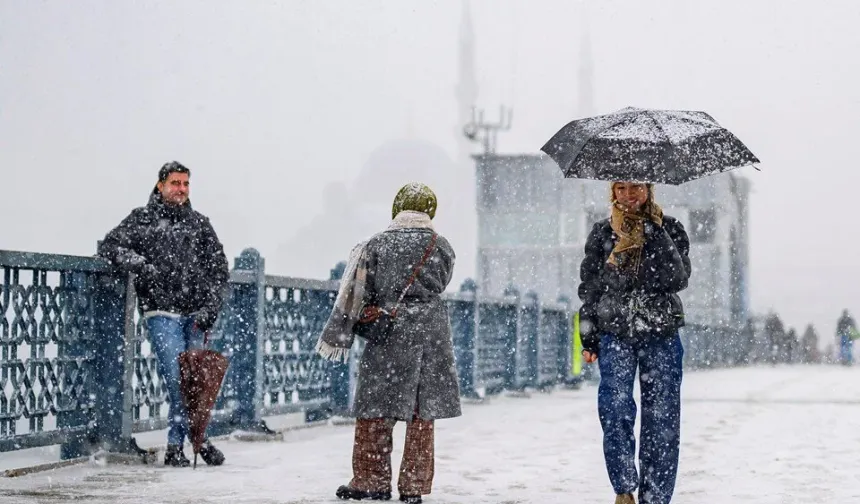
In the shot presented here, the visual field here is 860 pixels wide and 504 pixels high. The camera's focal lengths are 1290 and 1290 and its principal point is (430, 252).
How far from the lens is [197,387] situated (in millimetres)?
7996

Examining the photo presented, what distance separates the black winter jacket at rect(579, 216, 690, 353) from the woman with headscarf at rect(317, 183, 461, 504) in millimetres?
1160

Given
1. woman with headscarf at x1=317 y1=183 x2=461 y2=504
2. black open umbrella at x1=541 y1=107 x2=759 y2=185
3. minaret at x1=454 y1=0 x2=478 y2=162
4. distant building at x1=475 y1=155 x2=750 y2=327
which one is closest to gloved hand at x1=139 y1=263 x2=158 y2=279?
woman with headscarf at x1=317 y1=183 x2=461 y2=504

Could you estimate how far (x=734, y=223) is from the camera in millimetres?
52656

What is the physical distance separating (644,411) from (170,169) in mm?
3731

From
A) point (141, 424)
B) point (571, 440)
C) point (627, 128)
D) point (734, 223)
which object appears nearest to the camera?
point (627, 128)

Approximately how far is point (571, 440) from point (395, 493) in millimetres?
4012

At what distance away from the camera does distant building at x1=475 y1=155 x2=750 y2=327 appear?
48281 millimetres

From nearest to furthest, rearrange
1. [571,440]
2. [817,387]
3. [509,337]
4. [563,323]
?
1. [571,440]
2. [509,337]
3. [563,323]
4. [817,387]

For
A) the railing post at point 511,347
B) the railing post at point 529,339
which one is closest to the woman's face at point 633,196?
the railing post at point 511,347

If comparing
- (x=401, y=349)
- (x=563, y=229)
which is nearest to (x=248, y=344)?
(x=401, y=349)

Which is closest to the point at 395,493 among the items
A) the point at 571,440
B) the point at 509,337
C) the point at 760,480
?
the point at 760,480

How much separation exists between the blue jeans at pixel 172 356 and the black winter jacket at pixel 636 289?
333 centimetres

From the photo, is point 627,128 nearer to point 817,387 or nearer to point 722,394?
point 722,394

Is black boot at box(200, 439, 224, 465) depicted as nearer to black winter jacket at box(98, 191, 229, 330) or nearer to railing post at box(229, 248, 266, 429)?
black winter jacket at box(98, 191, 229, 330)
